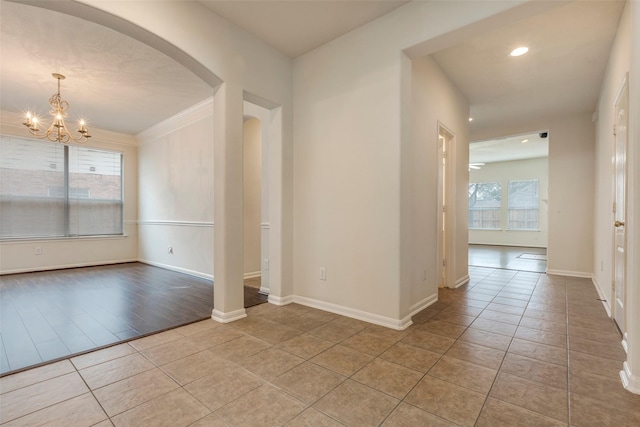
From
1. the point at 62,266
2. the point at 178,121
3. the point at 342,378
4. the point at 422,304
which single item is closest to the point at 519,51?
the point at 422,304

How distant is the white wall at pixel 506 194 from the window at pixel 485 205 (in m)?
0.16

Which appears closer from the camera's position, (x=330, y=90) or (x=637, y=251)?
(x=637, y=251)

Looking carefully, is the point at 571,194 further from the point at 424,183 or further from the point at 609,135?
the point at 424,183

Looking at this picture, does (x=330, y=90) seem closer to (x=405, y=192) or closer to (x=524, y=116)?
(x=405, y=192)

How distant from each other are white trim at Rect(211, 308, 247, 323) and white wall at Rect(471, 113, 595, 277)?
546cm

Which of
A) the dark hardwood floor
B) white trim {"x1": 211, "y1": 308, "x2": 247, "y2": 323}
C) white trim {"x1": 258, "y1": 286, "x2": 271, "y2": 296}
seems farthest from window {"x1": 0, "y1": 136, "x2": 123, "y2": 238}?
Result: white trim {"x1": 211, "y1": 308, "x2": 247, "y2": 323}

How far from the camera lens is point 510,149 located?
27.3 ft

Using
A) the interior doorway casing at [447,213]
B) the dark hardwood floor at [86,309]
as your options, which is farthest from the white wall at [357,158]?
the interior doorway casing at [447,213]

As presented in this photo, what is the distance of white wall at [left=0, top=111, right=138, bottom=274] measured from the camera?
5.21 meters

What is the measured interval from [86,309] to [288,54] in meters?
3.70

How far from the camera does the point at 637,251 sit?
1688mm

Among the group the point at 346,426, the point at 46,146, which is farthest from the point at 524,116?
the point at 46,146

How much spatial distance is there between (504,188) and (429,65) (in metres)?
8.59

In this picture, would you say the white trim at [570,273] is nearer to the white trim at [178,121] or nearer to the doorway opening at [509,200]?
the doorway opening at [509,200]
